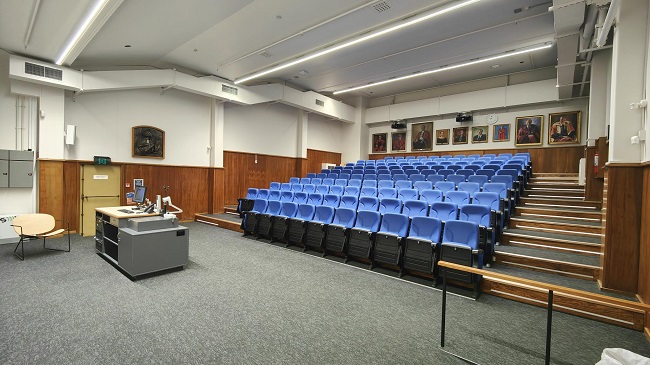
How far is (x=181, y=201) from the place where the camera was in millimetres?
8484

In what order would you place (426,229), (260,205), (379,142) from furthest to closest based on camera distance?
(379,142), (260,205), (426,229)

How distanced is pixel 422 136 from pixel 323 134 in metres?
4.05

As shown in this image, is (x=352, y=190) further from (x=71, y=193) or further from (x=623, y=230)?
(x=71, y=193)

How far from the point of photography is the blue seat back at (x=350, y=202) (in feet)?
18.9

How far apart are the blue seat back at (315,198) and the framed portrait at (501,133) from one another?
754cm

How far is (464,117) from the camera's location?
35.3ft

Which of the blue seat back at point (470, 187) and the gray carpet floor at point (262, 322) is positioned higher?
the blue seat back at point (470, 187)

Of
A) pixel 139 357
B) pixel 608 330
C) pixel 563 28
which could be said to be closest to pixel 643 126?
pixel 608 330

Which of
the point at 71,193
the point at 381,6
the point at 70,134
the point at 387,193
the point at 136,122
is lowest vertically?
the point at 71,193

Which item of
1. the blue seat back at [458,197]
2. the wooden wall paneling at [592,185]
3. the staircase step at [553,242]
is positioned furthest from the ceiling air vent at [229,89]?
the wooden wall paneling at [592,185]

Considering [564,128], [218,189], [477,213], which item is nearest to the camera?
[477,213]

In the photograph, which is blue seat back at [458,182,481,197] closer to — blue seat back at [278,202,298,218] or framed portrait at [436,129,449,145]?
blue seat back at [278,202,298,218]

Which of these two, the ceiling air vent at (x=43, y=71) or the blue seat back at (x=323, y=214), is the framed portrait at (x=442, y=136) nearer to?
the blue seat back at (x=323, y=214)

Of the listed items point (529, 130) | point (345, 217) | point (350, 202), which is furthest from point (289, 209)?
point (529, 130)
